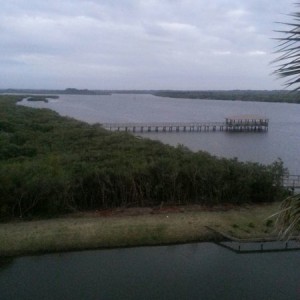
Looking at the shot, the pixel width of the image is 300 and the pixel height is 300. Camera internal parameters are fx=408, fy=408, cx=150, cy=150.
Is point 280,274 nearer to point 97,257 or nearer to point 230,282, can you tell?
point 230,282

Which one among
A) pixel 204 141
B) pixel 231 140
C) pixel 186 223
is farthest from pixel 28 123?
pixel 186 223

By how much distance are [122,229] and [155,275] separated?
148 inches

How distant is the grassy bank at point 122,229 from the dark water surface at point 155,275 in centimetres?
48

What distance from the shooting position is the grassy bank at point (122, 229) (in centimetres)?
1631

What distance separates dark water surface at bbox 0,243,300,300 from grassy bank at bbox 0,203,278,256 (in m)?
0.48

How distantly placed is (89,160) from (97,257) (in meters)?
10.7

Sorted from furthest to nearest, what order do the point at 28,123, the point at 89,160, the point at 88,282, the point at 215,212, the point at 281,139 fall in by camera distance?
1. the point at 281,139
2. the point at 28,123
3. the point at 89,160
4. the point at 215,212
5. the point at 88,282

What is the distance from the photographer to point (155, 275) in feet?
46.4

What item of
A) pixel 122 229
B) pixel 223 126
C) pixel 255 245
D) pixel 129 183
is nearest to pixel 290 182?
pixel 255 245

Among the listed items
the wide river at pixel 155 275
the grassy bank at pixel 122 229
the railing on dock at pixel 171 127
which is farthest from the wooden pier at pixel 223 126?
the wide river at pixel 155 275

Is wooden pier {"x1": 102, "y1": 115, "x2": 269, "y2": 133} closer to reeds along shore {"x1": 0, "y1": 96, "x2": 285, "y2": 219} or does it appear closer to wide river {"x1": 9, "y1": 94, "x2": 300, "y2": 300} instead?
reeds along shore {"x1": 0, "y1": 96, "x2": 285, "y2": 219}

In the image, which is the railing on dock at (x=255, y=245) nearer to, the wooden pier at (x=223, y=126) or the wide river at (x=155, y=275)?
the wide river at (x=155, y=275)

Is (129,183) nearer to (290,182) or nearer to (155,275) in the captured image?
(155,275)

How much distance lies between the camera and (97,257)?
15.7 m
